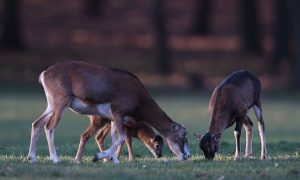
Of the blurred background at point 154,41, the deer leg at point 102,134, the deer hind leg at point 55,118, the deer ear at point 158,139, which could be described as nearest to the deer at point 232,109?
the deer ear at point 158,139

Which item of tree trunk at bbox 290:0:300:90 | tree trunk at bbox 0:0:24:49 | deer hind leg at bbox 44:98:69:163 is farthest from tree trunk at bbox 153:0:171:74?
deer hind leg at bbox 44:98:69:163

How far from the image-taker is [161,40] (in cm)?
4694

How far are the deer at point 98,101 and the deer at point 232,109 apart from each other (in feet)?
1.95

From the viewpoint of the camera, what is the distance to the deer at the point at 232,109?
650 inches

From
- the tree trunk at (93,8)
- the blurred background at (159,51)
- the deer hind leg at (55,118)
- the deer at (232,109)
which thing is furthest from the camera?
the tree trunk at (93,8)

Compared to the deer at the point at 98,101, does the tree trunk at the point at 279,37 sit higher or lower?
higher

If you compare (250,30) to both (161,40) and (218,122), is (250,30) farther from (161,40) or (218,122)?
(218,122)

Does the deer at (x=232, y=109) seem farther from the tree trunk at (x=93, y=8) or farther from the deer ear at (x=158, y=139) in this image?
the tree trunk at (x=93, y=8)

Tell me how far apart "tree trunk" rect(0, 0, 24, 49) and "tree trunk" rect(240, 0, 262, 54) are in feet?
40.4

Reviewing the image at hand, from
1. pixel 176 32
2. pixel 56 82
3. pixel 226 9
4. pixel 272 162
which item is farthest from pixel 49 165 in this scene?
pixel 226 9

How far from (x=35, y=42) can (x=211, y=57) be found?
33.0 feet

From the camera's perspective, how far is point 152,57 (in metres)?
51.3

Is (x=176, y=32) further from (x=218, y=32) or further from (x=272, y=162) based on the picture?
(x=272, y=162)

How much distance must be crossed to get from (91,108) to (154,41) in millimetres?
31746
